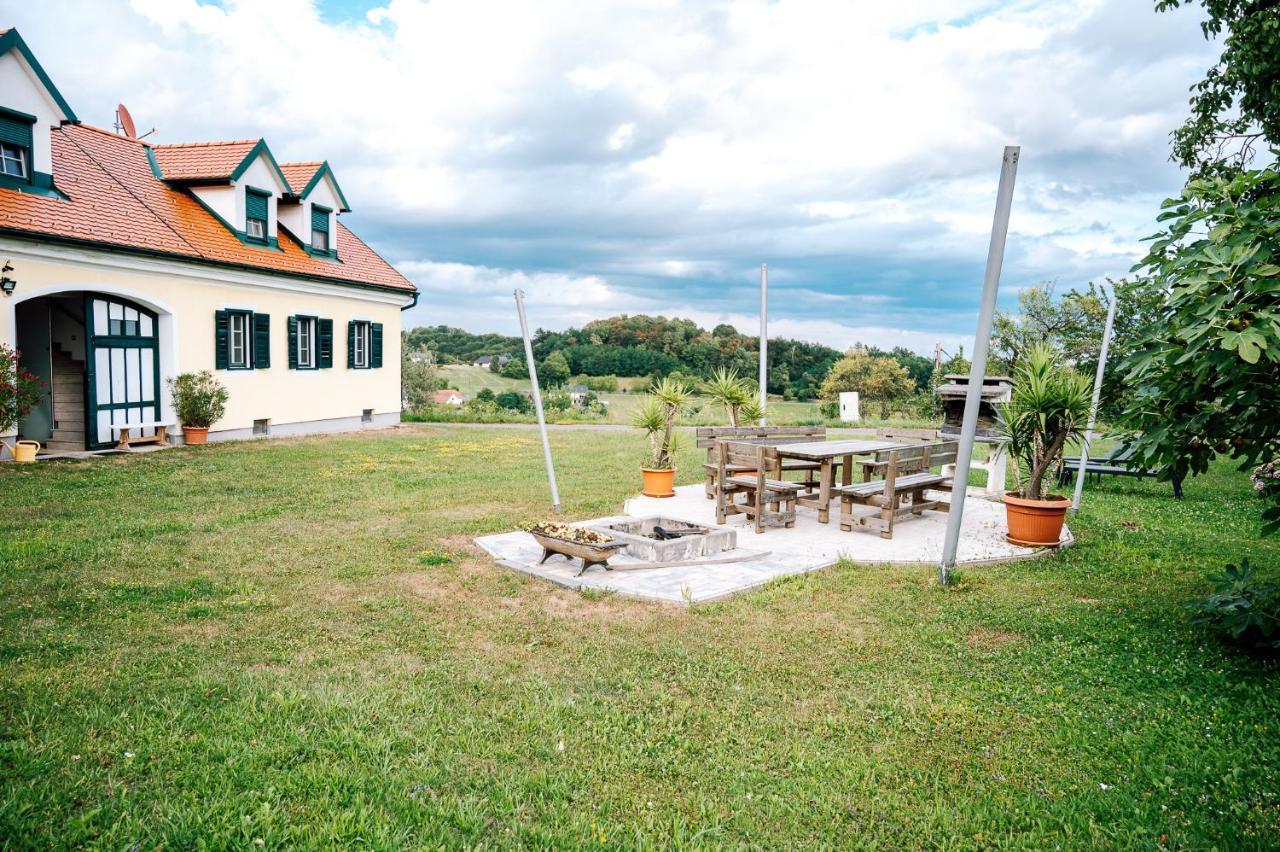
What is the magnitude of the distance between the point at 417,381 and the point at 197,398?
14531 mm

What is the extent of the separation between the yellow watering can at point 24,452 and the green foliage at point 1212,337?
1547cm

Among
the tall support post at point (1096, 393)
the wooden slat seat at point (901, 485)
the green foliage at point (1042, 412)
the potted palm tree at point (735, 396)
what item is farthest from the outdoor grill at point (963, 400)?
the potted palm tree at point (735, 396)

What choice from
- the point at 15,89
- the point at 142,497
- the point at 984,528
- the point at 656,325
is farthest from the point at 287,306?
the point at 656,325

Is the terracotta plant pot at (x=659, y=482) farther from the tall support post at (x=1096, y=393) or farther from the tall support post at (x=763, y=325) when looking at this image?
the tall support post at (x=1096, y=393)

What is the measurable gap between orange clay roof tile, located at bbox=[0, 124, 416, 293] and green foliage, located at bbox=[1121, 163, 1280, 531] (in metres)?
15.5

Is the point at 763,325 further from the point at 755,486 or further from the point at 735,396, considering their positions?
the point at 755,486

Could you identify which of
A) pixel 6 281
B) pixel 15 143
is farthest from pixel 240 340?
pixel 15 143

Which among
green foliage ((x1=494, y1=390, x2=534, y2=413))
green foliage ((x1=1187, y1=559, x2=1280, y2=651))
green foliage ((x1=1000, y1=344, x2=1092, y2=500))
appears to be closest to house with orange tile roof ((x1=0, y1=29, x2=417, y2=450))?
green foliage ((x1=494, y1=390, x2=534, y2=413))

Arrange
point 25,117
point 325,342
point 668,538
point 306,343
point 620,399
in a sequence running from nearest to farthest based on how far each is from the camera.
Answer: point 668,538 → point 25,117 → point 306,343 → point 325,342 → point 620,399

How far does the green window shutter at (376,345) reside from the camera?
70.4 ft

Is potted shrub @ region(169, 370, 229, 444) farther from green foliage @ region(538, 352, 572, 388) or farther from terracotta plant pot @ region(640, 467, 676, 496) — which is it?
green foliage @ region(538, 352, 572, 388)

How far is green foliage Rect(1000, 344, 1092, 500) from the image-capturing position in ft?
25.9

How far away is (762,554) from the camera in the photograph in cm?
779

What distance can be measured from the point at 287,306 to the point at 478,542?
1299cm
